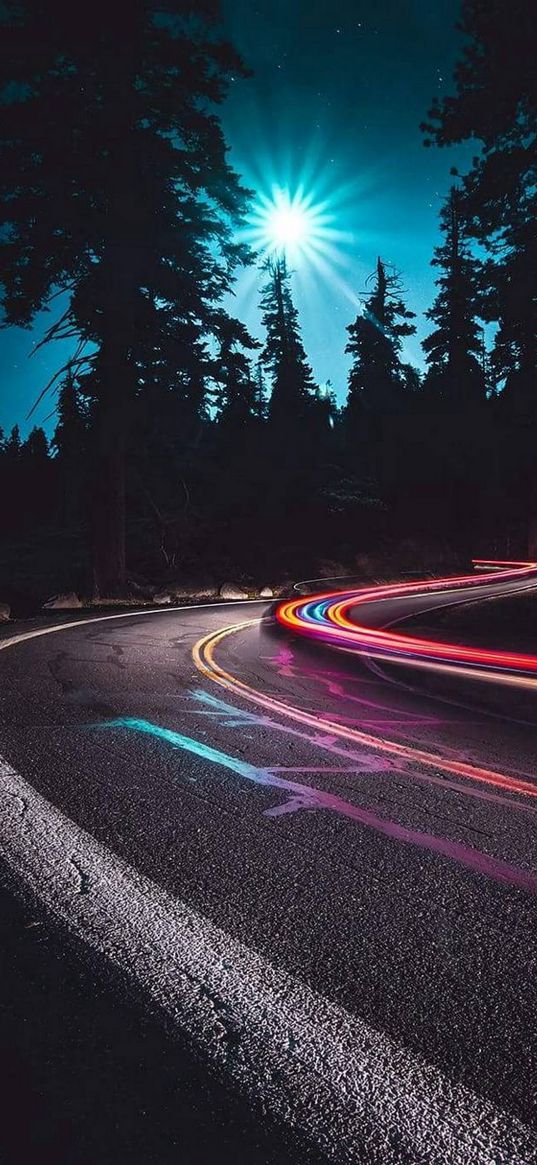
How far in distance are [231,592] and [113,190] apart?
12206 mm

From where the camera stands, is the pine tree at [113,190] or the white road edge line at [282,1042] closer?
the white road edge line at [282,1042]

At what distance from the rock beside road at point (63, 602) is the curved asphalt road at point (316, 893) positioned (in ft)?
36.9

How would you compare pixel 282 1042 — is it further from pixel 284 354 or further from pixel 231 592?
pixel 284 354

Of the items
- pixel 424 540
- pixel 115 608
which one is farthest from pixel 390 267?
pixel 115 608

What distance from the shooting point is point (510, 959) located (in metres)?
2.19

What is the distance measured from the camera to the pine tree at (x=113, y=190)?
16.3 m

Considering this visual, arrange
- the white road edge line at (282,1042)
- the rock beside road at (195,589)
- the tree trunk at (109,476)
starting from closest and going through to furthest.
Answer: the white road edge line at (282,1042) < the tree trunk at (109,476) < the rock beside road at (195,589)

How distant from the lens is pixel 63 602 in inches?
672

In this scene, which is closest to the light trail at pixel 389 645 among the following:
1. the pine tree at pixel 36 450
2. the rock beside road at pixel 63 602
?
the rock beside road at pixel 63 602

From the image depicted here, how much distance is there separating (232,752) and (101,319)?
1645cm

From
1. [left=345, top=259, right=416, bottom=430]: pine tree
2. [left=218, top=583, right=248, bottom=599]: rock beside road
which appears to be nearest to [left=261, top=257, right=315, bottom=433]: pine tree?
[left=345, top=259, right=416, bottom=430]: pine tree

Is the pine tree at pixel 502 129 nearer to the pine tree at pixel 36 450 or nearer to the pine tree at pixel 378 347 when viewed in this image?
the pine tree at pixel 378 347

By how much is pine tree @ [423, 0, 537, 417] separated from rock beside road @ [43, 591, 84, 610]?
14.6m

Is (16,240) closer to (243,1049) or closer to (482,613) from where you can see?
(482,613)
